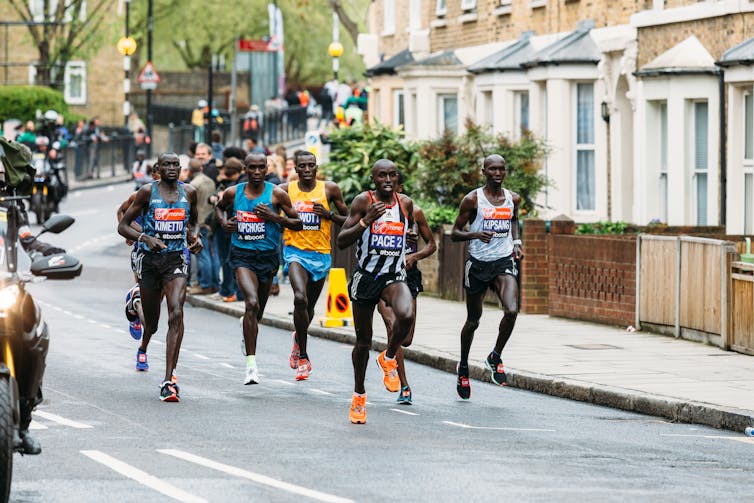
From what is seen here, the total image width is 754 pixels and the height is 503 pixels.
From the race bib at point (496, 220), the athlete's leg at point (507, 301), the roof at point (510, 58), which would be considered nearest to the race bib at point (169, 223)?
the race bib at point (496, 220)

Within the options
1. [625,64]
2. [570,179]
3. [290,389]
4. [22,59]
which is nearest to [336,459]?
[290,389]

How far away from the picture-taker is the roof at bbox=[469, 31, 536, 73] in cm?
3194

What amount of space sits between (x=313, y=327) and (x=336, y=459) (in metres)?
10.3

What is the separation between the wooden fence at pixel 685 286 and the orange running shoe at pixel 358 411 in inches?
238

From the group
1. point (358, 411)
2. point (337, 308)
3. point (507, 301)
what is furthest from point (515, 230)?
point (337, 308)

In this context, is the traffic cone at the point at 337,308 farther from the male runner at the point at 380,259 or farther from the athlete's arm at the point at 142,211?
the male runner at the point at 380,259

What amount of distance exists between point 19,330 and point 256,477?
67.6 inches

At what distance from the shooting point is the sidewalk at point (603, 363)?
14.0 m

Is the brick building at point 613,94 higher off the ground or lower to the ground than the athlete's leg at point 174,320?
higher

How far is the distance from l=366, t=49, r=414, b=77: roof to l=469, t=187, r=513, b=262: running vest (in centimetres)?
2511

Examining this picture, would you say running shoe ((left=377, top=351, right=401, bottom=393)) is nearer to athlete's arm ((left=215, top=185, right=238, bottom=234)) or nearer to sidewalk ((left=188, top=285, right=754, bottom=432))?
sidewalk ((left=188, top=285, right=754, bottom=432))

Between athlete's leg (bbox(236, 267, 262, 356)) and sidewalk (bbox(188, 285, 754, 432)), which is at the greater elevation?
athlete's leg (bbox(236, 267, 262, 356))

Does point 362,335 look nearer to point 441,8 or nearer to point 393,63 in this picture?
point 441,8

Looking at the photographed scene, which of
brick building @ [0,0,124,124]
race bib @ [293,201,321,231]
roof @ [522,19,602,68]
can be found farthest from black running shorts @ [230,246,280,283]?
brick building @ [0,0,124,124]
